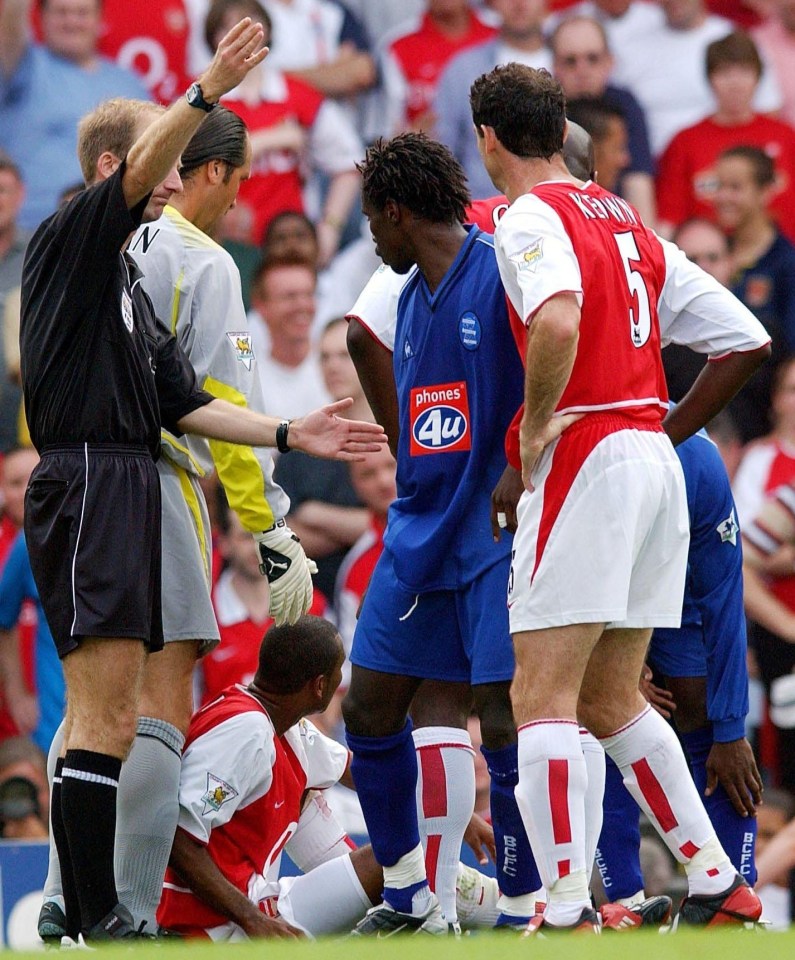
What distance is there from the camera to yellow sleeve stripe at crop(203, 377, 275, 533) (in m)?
5.30

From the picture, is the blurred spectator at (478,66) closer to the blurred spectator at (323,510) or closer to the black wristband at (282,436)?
the blurred spectator at (323,510)

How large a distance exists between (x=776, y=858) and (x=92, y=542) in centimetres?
497

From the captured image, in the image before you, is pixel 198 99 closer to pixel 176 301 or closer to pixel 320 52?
pixel 176 301

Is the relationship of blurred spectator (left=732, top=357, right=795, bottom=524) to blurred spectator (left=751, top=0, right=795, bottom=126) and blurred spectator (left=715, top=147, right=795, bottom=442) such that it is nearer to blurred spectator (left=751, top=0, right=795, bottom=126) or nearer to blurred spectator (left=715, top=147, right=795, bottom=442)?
blurred spectator (left=715, top=147, right=795, bottom=442)

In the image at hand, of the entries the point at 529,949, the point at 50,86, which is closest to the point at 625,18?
the point at 50,86

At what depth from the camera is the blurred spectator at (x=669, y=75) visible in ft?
32.5

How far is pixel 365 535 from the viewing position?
360 inches

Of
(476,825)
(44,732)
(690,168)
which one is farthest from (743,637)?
(690,168)

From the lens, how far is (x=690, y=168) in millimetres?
9828

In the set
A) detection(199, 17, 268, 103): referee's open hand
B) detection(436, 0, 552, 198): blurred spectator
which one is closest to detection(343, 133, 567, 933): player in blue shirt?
detection(199, 17, 268, 103): referee's open hand

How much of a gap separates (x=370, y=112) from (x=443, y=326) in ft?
16.8

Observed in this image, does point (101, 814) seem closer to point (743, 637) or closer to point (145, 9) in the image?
point (743, 637)

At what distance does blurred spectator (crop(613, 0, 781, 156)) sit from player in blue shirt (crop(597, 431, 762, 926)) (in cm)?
475

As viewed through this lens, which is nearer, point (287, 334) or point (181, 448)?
point (181, 448)
